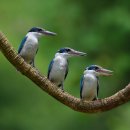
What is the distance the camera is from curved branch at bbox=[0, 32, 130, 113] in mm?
5738

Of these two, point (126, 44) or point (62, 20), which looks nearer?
point (126, 44)

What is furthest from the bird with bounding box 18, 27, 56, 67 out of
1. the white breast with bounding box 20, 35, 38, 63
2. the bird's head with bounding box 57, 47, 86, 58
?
the bird's head with bounding box 57, 47, 86, 58

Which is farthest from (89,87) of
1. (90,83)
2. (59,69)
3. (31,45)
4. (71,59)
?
(71,59)

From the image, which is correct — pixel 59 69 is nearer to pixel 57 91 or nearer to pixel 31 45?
pixel 31 45

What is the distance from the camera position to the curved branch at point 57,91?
5738 mm

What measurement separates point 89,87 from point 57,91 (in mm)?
666

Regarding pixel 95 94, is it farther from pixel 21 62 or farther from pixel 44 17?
pixel 44 17

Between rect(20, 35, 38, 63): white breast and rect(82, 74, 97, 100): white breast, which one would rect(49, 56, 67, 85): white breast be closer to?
rect(82, 74, 97, 100): white breast

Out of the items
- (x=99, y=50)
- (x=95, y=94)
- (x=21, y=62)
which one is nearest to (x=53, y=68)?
(x=95, y=94)

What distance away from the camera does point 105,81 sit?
13883mm

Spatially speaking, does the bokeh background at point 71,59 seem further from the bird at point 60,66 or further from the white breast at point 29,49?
the white breast at point 29,49

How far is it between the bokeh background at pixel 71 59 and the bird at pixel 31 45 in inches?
249

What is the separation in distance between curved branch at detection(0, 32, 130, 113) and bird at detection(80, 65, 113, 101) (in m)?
0.22

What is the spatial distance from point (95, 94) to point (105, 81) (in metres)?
7.41
